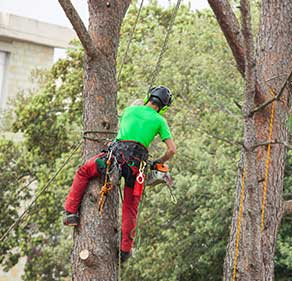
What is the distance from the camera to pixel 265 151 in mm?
4934

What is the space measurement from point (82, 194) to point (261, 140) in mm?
1712

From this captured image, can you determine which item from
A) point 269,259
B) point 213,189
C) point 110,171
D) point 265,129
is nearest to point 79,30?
point 110,171

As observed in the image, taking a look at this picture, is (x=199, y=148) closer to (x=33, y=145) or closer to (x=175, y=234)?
(x=175, y=234)

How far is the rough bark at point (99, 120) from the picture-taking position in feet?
12.0

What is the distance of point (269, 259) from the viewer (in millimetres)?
4844

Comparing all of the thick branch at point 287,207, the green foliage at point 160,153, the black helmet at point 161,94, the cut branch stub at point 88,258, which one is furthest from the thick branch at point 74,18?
the green foliage at point 160,153

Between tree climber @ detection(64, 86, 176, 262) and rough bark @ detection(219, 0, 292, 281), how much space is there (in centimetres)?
56

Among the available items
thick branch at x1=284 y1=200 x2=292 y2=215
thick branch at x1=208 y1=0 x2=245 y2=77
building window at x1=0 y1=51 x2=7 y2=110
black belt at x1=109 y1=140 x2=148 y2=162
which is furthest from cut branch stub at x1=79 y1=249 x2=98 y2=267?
building window at x1=0 y1=51 x2=7 y2=110

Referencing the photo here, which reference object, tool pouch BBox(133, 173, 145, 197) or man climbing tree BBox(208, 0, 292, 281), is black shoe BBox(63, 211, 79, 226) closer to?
tool pouch BBox(133, 173, 145, 197)

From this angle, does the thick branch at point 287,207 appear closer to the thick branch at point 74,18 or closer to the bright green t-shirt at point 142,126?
the bright green t-shirt at point 142,126

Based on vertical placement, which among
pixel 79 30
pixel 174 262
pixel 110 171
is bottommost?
pixel 174 262

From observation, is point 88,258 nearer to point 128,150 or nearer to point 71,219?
point 71,219

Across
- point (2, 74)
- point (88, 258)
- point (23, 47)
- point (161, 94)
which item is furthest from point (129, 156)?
point (23, 47)

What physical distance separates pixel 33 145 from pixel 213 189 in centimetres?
500
